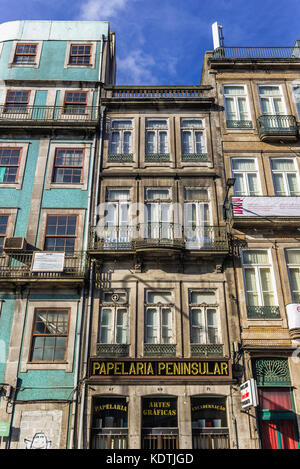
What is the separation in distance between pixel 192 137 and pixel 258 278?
25.5ft

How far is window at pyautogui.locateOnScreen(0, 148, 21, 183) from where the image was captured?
18219 millimetres

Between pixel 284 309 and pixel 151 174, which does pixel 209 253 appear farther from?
pixel 151 174

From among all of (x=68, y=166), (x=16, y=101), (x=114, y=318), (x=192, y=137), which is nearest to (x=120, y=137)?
(x=68, y=166)

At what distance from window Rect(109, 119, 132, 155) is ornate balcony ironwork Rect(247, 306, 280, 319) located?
9.28m

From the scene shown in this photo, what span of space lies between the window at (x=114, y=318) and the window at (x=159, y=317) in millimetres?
881

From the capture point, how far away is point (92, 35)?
22547mm

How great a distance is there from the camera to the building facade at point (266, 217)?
14289mm

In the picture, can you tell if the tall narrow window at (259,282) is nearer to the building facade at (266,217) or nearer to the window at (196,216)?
the building facade at (266,217)

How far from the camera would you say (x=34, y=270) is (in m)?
15.4

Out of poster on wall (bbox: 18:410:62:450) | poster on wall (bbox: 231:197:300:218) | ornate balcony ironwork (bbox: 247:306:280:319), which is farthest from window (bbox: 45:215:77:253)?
ornate balcony ironwork (bbox: 247:306:280:319)

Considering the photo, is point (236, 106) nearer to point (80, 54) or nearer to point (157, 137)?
point (157, 137)

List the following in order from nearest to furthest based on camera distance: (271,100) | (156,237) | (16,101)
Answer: (156,237) < (271,100) < (16,101)

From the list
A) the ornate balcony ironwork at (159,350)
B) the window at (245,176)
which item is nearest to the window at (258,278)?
the window at (245,176)

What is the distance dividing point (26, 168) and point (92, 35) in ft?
32.2
